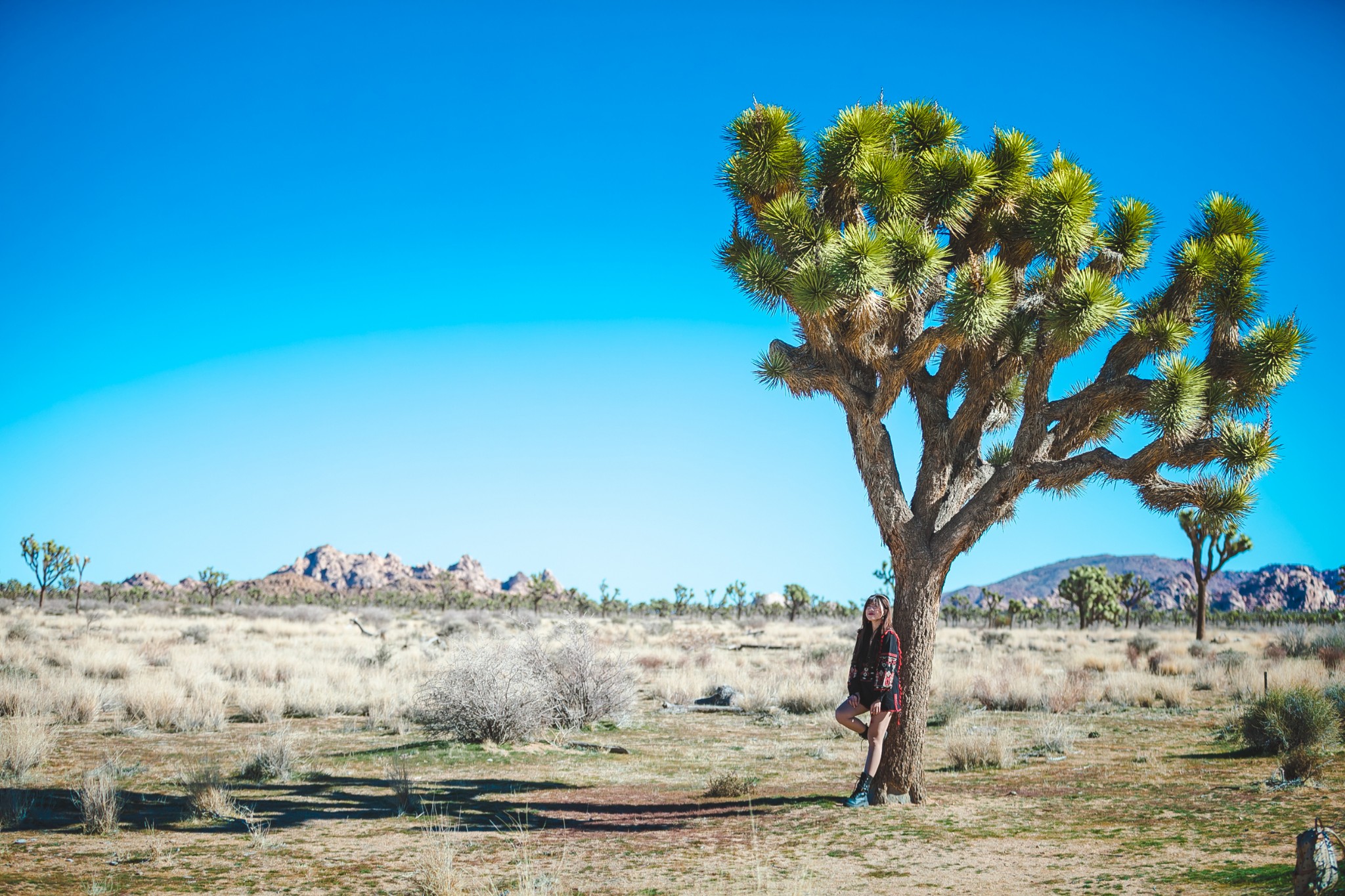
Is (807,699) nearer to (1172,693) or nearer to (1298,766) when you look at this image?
(1172,693)

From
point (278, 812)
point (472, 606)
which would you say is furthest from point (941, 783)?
point (472, 606)

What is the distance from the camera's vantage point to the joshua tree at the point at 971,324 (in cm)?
835

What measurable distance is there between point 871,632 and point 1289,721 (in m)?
5.52

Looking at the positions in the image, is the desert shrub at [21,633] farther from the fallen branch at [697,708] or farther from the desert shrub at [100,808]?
the desert shrub at [100,808]

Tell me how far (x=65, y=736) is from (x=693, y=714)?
9.88 m

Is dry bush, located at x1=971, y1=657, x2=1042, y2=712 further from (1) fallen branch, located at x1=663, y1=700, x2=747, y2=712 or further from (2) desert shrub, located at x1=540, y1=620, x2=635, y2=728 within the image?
(2) desert shrub, located at x1=540, y1=620, x2=635, y2=728

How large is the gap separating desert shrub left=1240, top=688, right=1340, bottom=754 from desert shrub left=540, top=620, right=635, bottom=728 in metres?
8.72

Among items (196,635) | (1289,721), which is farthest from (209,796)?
(196,635)

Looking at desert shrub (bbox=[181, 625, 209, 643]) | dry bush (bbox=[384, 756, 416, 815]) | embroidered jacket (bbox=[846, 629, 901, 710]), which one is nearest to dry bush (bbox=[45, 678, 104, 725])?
dry bush (bbox=[384, 756, 416, 815])

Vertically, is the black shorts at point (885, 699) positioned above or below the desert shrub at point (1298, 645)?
above

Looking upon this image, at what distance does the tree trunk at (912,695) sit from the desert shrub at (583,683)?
21.9 feet

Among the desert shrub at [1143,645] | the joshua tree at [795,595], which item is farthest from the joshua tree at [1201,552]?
the joshua tree at [795,595]

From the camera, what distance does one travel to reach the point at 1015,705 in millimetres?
16719

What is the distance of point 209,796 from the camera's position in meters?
8.24
